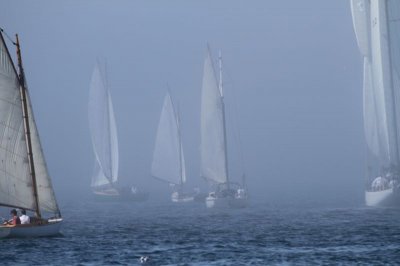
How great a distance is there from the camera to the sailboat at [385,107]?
13525 centimetres

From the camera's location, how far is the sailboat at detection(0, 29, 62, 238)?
274ft

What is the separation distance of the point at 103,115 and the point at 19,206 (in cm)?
11516

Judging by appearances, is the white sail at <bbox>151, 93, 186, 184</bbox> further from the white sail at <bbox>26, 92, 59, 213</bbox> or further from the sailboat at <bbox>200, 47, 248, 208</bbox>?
the white sail at <bbox>26, 92, 59, 213</bbox>

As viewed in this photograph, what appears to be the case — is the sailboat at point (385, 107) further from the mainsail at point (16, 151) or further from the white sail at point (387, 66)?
the mainsail at point (16, 151)

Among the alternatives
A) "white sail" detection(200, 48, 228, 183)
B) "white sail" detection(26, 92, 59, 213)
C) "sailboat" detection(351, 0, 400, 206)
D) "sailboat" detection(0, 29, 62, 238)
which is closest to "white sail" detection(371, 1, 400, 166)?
"sailboat" detection(351, 0, 400, 206)

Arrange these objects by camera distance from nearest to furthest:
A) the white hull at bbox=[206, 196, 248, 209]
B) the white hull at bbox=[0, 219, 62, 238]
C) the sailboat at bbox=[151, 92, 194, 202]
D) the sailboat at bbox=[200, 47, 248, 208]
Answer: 1. the white hull at bbox=[0, 219, 62, 238]
2. the white hull at bbox=[206, 196, 248, 209]
3. the sailboat at bbox=[200, 47, 248, 208]
4. the sailboat at bbox=[151, 92, 194, 202]

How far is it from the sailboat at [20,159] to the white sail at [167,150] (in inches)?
4339

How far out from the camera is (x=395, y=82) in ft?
453

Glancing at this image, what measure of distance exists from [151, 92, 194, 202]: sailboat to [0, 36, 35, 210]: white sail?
110664 millimetres

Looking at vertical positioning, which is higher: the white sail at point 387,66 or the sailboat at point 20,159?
the white sail at point 387,66

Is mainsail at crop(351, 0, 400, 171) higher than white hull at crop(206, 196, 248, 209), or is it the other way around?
mainsail at crop(351, 0, 400, 171)

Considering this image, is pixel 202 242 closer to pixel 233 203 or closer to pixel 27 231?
pixel 27 231

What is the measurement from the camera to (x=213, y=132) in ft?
514

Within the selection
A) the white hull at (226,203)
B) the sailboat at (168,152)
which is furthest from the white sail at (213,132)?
the sailboat at (168,152)
